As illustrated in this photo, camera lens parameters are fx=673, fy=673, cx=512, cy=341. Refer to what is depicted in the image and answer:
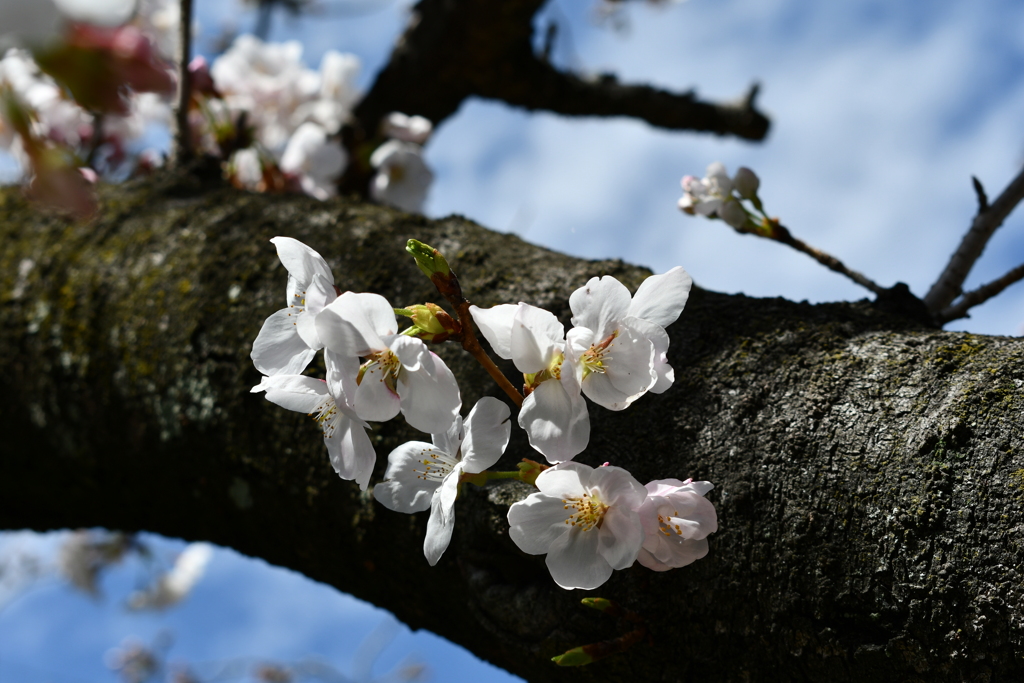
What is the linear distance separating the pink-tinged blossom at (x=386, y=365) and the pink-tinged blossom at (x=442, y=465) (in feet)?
0.10

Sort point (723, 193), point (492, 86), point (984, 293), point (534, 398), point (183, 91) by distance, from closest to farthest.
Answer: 1. point (534, 398)
2. point (984, 293)
3. point (723, 193)
4. point (183, 91)
5. point (492, 86)

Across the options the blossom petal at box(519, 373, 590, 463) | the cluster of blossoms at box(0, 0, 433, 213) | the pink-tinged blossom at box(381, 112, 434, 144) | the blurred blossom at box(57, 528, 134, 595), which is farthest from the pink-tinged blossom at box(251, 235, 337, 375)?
the blurred blossom at box(57, 528, 134, 595)

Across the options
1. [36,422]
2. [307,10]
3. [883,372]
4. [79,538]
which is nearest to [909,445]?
[883,372]

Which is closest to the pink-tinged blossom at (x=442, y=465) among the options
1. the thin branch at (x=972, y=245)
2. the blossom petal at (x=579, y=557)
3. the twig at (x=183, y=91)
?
the blossom petal at (x=579, y=557)

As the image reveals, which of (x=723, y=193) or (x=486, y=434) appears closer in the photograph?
(x=486, y=434)

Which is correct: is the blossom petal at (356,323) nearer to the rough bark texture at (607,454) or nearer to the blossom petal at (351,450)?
the blossom petal at (351,450)

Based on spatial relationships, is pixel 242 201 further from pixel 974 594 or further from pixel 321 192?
pixel 974 594

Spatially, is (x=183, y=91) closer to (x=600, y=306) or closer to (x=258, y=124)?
(x=258, y=124)

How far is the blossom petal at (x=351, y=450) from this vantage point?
0.66 m

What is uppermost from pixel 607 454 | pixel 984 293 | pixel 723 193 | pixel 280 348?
pixel 723 193

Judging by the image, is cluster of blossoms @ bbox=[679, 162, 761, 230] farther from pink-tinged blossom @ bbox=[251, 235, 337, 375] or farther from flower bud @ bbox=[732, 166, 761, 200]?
pink-tinged blossom @ bbox=[251, 235, 337, 375]

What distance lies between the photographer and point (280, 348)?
724 mm

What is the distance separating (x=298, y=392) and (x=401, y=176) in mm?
1652

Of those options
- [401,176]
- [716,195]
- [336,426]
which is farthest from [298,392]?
[401,176]
